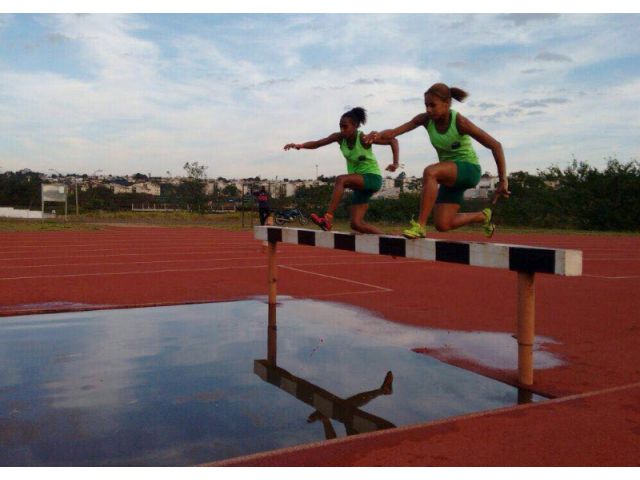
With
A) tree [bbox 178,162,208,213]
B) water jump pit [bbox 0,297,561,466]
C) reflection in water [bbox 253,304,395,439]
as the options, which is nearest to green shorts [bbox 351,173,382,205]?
water jump pit [bbox 0,297,561,466]

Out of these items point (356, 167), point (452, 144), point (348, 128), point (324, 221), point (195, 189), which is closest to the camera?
point (452, 144)

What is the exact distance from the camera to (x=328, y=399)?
3.30 m

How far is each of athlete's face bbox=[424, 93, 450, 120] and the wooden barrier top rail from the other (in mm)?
858

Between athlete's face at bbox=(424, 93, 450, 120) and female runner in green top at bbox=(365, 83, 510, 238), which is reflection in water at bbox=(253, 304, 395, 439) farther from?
athlete's face at bbox=(424, 93, 450, 120)

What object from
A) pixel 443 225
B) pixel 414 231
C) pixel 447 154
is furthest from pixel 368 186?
pixel 414 231

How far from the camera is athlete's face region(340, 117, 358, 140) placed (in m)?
5.48

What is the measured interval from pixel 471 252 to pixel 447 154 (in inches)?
37.7

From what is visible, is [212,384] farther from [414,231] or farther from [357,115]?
[357,115]

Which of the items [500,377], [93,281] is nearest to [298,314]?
[500,377]

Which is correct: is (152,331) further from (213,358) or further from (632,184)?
(632,184)

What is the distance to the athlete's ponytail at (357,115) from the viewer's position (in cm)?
550

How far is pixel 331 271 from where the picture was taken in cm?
998

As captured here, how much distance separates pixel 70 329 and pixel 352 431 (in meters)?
3.04

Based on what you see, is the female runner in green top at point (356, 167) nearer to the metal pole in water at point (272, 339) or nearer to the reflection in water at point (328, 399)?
the metal pole in water at point (272, 339)
